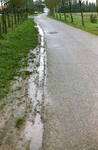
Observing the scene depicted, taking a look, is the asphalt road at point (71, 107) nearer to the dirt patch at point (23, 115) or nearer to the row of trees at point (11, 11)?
the dirt patch at point (23, 115)

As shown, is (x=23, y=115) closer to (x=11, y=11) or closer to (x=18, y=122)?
(x=18, y=122)

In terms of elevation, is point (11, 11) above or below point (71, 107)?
above

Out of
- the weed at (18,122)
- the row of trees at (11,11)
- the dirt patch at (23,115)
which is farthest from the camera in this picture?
the row of trees at (11,11)

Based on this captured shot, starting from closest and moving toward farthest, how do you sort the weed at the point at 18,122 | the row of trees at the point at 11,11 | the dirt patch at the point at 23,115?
the dirt patch at the point at 23,115
the weed at the point at 18,122
the row of trees at the point at 11,11

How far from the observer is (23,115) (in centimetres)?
357

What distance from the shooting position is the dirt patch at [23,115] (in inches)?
113

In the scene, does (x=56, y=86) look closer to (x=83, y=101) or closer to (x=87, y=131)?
(x=83, y=101)

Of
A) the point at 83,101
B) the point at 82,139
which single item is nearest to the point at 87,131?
the point at 82,139

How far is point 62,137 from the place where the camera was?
2.94m

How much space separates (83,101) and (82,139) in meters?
1.29

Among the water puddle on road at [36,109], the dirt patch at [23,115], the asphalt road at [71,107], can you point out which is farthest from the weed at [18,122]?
the asphalt road at [71,107]

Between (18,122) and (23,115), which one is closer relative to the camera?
(18,122)

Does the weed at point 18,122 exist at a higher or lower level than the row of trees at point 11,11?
lower

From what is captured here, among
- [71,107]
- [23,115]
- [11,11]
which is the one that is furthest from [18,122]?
[11,11]
